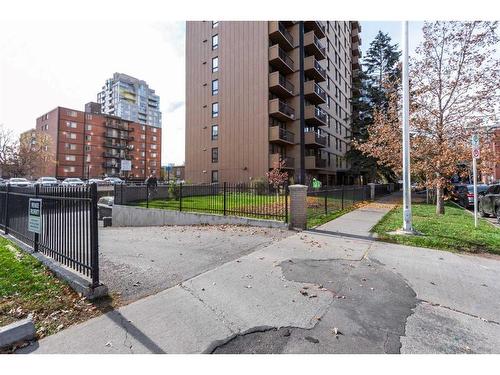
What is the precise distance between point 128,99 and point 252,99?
113866 mm

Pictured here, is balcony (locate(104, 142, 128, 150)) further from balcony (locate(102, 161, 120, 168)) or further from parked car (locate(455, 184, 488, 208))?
parked car (locate(455, 184, 488, 208))

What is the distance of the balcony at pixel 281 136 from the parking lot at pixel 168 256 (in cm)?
1704

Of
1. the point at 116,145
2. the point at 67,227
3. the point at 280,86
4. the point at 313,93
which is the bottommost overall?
the point at 67,227

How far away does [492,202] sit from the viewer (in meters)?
12.5

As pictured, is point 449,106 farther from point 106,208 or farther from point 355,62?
point 355,62

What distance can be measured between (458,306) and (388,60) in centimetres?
3148

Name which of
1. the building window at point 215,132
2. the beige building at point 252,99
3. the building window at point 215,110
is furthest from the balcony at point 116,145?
the building window at point 215,132

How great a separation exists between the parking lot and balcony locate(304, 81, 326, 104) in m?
22.6

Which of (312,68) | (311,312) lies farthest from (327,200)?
(312,68)

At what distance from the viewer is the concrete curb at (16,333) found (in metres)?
2.74

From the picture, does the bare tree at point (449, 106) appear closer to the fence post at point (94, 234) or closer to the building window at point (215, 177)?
the fence post at point (94, 234)

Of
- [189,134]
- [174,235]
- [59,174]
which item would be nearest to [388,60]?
[189,134]

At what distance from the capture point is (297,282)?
448 centimetres

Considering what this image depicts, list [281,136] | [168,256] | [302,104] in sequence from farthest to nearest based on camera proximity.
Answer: [302,104]
[281,136]
[168,256]
